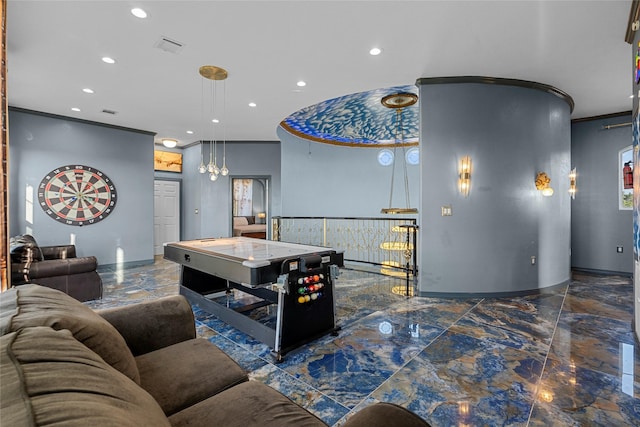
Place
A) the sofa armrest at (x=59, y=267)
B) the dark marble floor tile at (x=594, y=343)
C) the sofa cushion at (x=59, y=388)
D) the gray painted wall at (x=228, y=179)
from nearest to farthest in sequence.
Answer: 1. the sofa cushion at (x=59, y=388)
2. the dark marble floor tile at (x=594, y=343)
3. the sofa armrest at (x=59, y=267)
4. the gray painted wall at (x=228, y=179)

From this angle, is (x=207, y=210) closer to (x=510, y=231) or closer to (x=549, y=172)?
(x=510, y=231)

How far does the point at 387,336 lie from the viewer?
294 cm

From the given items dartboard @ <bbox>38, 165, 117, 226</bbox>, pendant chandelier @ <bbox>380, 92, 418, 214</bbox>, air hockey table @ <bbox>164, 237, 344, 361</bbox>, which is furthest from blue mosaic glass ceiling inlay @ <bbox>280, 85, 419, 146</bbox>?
dartboard @ <bbox>38, 165, 117, 226</bbox>

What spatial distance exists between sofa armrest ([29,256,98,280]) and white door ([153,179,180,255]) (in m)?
4.20

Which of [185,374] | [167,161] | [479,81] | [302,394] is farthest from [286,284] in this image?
[167,161]

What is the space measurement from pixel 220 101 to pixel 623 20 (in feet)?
16.6

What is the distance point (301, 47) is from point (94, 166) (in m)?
5.29

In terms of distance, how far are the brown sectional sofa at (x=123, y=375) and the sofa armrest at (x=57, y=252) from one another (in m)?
4.38

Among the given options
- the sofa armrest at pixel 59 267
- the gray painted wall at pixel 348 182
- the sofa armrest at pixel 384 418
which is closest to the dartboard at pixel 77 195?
the sofa armrest at pixel 59 267

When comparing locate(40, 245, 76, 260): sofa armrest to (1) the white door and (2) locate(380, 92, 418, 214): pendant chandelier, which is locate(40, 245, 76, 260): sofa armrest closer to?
(1) the white door

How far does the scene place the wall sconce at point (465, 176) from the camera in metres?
4.18

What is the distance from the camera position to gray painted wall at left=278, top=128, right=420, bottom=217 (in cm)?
884

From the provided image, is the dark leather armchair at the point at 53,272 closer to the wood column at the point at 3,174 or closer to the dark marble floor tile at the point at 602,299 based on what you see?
the wood column at the point at 3,174

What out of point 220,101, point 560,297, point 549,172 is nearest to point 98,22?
point 220,101
